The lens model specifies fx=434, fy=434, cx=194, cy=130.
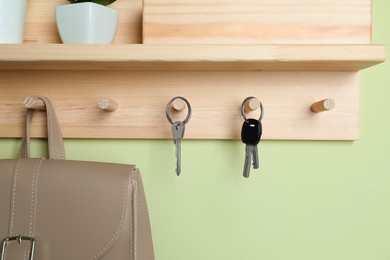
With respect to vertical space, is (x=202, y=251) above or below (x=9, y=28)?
below

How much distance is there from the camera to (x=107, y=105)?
1.98 ft

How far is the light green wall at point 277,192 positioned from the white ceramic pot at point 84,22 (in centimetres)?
17

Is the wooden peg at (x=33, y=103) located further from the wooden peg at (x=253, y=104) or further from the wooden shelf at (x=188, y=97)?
the wooden peg at (x=253, y=104)

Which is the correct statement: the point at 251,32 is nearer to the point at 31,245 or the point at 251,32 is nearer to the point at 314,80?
the point at 314,80

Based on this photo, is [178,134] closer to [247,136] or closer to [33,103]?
[247,136]

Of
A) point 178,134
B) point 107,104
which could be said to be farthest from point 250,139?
point 107,104

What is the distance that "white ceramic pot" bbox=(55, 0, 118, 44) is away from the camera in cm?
60

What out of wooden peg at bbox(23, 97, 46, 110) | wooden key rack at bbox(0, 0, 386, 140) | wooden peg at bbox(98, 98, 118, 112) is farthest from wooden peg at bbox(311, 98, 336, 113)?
wooden peg at bbox(23, 97, 46, 110)

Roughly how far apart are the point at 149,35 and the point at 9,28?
0.64 ft

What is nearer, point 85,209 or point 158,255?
point 85,209

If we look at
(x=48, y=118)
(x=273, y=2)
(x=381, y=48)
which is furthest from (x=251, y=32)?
(x=48, y=118)

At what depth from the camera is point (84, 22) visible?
0.60 metres

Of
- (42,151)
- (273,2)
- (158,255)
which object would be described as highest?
(273,2)

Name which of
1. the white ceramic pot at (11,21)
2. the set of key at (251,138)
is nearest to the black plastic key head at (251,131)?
the set of key at (251,138)
